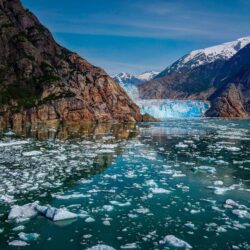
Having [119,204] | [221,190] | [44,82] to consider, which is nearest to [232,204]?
[221,190]

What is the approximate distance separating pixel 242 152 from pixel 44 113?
73639mm

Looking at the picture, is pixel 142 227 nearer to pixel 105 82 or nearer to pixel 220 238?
pixel 220 238

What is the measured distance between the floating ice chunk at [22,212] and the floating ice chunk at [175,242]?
5.80m

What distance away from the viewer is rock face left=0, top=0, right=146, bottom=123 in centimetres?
10128

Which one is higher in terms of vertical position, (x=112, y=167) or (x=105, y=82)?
(x=105, y=82)

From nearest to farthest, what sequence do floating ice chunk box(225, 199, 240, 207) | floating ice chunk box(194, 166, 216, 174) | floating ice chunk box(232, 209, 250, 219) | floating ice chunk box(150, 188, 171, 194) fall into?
floating ice chunk box(232, 209, 250, 219) < floating ice chunk box(225, 199, 240, 207) < floating ice chunk box(150, 188, 171, 194) < floating ice chunk box(194, 166, 216, 174)

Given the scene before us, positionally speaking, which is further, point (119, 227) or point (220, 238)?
point (119, 227)

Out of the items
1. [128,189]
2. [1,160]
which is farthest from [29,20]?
[128,189]

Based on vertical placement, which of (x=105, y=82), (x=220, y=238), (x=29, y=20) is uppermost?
(x=29, y=20)

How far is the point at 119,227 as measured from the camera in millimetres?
13859

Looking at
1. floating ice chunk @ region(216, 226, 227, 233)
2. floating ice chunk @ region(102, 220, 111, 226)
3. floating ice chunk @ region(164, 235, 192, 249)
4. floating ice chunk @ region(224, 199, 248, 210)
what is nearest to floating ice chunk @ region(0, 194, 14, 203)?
floating ice chunk @ region(102, 220, 111, 226)

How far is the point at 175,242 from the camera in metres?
12.3

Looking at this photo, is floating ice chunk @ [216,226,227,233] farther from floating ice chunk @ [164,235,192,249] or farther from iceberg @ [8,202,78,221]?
iceberg @ [8,202,78,221]

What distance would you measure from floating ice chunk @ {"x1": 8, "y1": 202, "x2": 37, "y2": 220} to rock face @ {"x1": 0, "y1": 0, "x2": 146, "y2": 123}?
78938 millimetres
